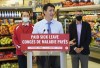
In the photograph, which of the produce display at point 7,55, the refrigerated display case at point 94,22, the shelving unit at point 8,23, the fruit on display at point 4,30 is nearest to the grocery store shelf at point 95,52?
the refrigerated display case at point 94,22

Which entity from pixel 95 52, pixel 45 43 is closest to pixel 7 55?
pixel 95 52

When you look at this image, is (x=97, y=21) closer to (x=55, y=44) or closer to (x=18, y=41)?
(x=18, y=41)

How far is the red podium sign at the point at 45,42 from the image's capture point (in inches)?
126

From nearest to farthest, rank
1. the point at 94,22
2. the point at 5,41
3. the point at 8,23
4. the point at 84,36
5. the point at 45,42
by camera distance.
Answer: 1. the point at 45,42
2. the point at 84,36
3. the point at 5,41
4. the point at 8,23
5. the point at 94,22

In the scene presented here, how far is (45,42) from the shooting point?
3213 mm

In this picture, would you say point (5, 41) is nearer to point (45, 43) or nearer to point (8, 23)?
point (8, 23)

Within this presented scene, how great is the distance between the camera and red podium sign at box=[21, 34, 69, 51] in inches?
126

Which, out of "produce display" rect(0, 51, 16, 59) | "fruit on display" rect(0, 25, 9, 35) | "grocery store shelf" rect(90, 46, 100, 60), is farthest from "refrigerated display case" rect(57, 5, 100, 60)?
"fruit on display" rect(0, 25, 9, 35)

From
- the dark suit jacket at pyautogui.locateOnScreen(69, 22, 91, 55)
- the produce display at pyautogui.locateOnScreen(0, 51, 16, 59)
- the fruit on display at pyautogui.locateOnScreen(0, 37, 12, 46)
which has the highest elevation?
the dark suit jacket at pyautogui.locateOnScreen(69, 22, 91, 55)

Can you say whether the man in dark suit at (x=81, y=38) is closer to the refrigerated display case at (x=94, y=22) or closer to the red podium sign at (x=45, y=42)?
the red podium sign at (x=45, y=42)

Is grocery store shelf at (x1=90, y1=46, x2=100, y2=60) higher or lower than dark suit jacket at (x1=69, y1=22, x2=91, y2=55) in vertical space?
lower

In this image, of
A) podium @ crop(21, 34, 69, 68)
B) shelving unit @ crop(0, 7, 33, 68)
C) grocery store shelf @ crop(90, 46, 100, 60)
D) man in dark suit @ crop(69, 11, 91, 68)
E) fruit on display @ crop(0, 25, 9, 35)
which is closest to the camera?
podium @ crop(21, 34, 69, 68)

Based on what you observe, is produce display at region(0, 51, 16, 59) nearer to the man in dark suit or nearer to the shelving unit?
the shelving unit

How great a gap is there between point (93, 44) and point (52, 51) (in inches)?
259
